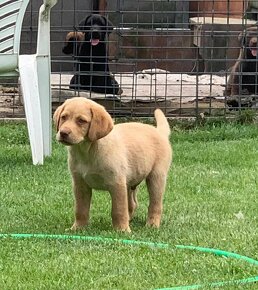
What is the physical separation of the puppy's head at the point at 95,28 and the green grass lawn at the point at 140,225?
1.89m

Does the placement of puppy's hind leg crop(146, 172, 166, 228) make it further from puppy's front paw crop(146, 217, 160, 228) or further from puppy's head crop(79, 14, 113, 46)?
puppy's head crop(79, 14, 113, 46)

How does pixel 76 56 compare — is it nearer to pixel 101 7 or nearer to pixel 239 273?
pixel 101 7

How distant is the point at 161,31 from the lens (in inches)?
395

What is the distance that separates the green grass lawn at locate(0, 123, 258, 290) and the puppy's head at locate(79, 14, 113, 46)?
1.89 m

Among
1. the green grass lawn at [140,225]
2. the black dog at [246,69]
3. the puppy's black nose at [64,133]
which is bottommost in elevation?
the green grass lawn at [140,225]

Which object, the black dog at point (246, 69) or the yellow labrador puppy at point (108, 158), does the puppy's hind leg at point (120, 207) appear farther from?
the black dog at point (246, 69)

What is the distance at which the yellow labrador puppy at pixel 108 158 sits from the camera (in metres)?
4.52

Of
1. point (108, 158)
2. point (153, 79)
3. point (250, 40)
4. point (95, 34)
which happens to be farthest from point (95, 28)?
point (108, 158)

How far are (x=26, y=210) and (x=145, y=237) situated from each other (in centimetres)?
92

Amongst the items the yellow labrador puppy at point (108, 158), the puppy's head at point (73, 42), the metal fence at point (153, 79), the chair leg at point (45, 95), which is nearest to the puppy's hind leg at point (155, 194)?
the yellow labrador puppy at point (108, 158)

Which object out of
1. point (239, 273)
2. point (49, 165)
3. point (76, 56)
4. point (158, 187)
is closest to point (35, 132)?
point (49, 165)

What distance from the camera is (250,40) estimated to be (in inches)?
372

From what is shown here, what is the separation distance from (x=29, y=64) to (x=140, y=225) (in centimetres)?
225

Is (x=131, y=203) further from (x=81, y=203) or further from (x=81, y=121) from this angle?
(x=81, y=121)
